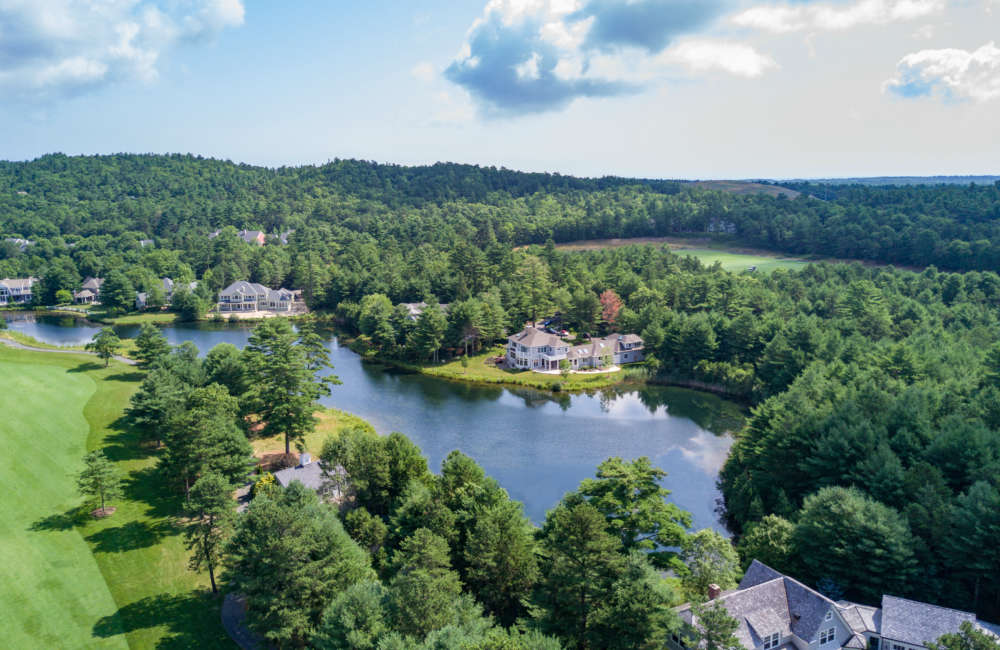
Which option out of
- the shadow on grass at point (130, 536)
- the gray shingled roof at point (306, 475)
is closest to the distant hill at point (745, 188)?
the gray shingled roof at point (306, 475)

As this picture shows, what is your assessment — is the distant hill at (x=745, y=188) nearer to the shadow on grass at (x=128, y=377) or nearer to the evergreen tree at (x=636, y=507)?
the shadow on grass at (x=128, y=377)

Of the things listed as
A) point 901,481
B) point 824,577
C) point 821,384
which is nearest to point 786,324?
point 821,384

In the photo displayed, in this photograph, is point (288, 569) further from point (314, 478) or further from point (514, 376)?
point (514, 376)

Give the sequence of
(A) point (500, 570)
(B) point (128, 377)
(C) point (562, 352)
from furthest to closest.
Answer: (C) point (562, 352), (B) point (128, 377), (A) point (500, 570)

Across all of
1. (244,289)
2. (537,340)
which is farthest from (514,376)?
(244,289)

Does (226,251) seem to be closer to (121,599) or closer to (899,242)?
(121,599)

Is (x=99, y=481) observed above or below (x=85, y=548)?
above
